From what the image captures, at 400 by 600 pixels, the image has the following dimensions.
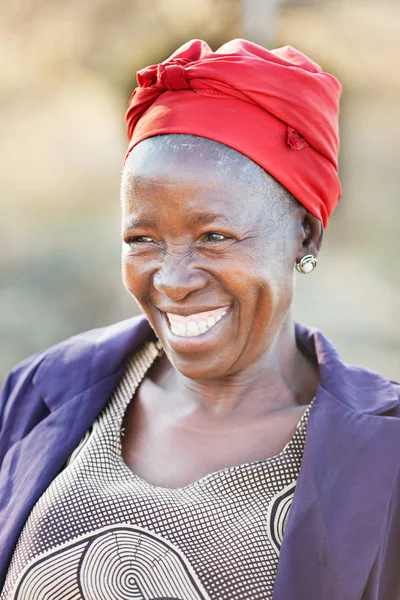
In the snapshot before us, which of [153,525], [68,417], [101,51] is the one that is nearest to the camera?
[153,525]

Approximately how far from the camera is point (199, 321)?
223 cm

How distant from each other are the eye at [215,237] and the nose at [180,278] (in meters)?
0.07

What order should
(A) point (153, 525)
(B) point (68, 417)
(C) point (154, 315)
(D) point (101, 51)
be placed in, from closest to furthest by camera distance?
1. (A) point (153, 525)
2. (C) point (154, 315)
3. (B) point (68, 417)
4. (D) point (101, 51)

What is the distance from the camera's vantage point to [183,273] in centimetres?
218

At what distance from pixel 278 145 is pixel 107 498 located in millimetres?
979

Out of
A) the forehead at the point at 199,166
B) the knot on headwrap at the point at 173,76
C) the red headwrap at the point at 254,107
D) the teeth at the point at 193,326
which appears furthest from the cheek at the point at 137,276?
the knot on headwrap at the point at 173,76

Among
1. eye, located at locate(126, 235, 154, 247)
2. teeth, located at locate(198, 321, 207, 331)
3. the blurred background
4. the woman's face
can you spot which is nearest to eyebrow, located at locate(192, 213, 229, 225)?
the woman's face

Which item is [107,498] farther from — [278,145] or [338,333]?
[338,333]

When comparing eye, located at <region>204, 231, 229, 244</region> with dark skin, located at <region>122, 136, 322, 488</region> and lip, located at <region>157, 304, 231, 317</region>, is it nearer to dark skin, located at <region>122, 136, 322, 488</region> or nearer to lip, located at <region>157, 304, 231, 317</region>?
dark skin, located at <region>122, 136, 322, 488</region>

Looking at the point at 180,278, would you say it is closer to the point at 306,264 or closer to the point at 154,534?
the point at 306,264

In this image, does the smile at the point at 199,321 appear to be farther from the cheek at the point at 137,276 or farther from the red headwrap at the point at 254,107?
the red headwrap at the point at 254,107

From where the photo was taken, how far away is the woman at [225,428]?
82.0 inches

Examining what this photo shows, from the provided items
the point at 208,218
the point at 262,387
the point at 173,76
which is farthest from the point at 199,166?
the point at 262,387

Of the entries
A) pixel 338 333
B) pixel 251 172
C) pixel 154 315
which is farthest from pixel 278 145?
pixel 338 333
